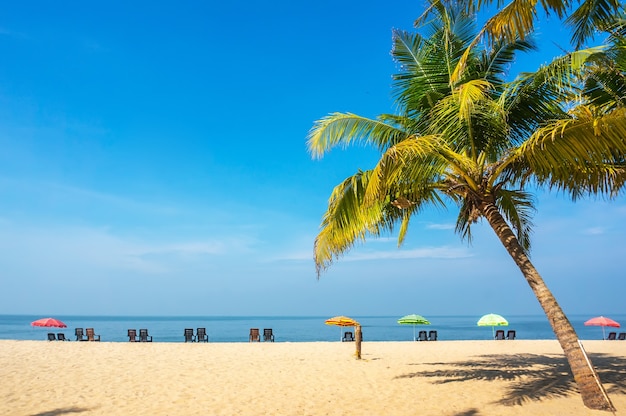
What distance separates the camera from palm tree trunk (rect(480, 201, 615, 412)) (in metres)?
7.02

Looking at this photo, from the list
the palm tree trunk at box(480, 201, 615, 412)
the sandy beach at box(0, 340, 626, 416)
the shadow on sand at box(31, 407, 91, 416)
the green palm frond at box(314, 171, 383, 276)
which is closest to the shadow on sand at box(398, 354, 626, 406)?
the sandy beach at box(0, 340, 626, 416)

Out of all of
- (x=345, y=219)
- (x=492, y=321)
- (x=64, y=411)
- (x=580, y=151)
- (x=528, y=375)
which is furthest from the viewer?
(x=492, y=321)

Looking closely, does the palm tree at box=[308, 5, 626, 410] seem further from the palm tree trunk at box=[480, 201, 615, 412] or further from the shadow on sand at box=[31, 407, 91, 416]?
the shadow on sand at box=[31, 407, 91, 416]

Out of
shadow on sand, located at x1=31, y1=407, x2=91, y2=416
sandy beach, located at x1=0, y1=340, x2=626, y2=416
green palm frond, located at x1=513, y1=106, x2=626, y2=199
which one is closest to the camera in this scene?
green palm frond, located at x1=513, y1=106, x2=626, y2=199

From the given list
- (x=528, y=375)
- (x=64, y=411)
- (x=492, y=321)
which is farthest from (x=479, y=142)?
(x=492, y=321)

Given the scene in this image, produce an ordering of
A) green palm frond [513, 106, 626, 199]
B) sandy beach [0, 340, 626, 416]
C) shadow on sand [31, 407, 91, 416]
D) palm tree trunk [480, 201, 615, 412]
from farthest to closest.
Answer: sandy beach [0, 340, 626, 416] < shadow on sand [31, 407, 91, 416] < palm tree trunk [480, 201, 615, 412] < green palm frond [513, 106, 626, 199]

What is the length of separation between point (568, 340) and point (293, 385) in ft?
18.2

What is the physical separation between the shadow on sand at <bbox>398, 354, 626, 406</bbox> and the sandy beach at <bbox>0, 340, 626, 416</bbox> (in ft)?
0.07

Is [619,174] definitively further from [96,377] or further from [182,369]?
[96,377]

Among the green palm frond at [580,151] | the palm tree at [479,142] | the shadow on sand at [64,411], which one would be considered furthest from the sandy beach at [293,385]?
the green palm frond at [580,151]

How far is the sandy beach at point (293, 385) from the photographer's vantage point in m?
7.82

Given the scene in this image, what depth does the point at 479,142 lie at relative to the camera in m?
8.88

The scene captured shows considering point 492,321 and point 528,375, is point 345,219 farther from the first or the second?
point 492,321

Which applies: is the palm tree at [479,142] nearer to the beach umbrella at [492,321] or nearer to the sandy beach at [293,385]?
the sandy beach at [293,385]
